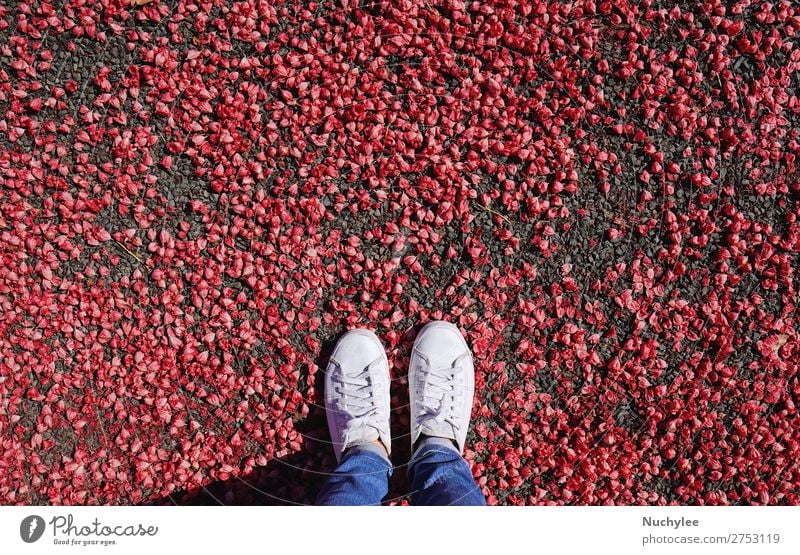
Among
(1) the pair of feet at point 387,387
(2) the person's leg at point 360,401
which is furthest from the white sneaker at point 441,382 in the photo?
(2) the person's leg at point 360,401

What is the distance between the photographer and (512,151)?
7.79ft

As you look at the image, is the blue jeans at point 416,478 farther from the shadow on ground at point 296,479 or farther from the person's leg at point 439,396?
the shadow on ground at point 296,479

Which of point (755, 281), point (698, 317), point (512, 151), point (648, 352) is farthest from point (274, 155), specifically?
point (755, 281)

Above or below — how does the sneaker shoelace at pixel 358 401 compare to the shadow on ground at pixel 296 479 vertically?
above

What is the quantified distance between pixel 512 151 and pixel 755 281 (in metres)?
1.33

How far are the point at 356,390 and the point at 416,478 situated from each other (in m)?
0.48

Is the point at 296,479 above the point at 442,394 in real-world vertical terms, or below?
below

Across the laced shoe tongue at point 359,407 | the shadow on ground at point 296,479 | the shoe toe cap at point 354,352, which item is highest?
the shoe toe cap at point 354,352

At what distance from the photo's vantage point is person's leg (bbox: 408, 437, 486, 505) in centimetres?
216

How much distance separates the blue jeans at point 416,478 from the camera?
7.11 feet

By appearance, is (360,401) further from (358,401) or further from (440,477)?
(440,477)

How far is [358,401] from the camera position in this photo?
95.3 inches

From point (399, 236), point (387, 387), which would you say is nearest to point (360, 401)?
point (387, 387)
